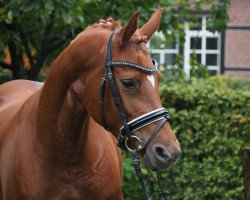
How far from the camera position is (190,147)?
802 cm

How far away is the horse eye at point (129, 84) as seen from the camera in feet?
12.8

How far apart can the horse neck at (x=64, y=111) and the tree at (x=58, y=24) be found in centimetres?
288

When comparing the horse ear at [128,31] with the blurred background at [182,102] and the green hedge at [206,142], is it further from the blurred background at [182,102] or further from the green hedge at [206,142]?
the green hedge at [206,142]

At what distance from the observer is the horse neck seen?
13.9 ft

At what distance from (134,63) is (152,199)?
4.37 metres

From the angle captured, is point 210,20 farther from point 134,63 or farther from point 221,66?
point 221,66

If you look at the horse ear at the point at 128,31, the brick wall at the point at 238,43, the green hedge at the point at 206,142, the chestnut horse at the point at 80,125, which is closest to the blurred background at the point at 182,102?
the green hedge at the point at 206,142

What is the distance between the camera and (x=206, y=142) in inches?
313

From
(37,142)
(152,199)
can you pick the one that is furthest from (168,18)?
(37,142)

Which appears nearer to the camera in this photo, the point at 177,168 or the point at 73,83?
the point at 73,83

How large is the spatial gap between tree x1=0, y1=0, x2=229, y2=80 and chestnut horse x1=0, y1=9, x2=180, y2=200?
283 cm

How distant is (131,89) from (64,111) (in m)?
0.58

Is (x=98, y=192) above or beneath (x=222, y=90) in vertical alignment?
above

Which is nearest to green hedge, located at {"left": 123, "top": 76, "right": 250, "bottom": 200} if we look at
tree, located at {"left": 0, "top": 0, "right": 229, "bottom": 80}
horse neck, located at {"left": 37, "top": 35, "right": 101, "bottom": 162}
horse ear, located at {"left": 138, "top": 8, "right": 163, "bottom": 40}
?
tree, located at {"left": 0, "top": 0, "right": 229, "bottom": 80}
